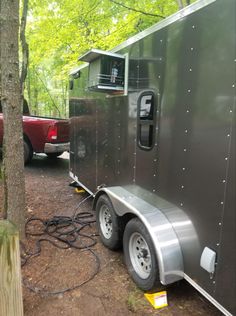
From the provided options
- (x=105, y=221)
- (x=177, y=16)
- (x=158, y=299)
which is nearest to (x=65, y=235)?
(x=105, y=221)

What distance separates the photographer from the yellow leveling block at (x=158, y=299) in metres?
2.49

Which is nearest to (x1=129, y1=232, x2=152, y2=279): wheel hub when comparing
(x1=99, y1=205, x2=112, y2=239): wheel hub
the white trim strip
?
the white trim strip

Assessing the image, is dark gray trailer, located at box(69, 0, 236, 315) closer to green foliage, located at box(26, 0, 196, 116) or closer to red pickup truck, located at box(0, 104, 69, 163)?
red pickup truck, located at box(0, 104, 69, 163)

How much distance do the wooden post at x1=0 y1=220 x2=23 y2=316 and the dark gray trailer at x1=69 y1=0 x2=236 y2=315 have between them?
46.8 inches

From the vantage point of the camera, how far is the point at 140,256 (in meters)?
2.83

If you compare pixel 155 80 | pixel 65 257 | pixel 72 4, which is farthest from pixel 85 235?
pixel 72 4

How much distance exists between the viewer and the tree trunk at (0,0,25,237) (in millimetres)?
2977

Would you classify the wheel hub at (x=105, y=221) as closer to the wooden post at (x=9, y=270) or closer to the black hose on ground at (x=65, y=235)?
the black hose on ground at (x=65, y=235)

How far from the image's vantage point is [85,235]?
12.6ft

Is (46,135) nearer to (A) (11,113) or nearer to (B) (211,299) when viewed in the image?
(A) (11,113)

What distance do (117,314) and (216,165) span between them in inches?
62.6

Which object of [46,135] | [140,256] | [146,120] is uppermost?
[146,120]

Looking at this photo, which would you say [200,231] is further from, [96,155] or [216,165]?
[96,155]

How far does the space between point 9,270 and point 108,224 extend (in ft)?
6.76
